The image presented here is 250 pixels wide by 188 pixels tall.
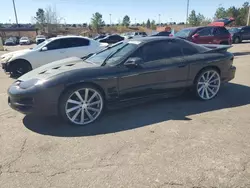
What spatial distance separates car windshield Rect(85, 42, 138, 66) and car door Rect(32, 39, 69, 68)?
13.9 ft

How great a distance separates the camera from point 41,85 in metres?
3.80

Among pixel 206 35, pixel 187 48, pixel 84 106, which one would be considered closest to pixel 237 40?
pixel 206 35

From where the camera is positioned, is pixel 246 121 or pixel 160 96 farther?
pixel 160 96

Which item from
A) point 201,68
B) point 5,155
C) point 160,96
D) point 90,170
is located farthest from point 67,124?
Answer: point 201,68

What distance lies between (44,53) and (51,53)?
0.24 m

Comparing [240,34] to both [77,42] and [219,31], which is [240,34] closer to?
[219,31]

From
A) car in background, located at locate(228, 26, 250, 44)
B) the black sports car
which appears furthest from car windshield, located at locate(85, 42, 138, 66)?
car in background, located at locate(228, 26, 250, 44)

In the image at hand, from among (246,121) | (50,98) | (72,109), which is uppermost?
(50,98)

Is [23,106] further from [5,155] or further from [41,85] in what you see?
[5,155]

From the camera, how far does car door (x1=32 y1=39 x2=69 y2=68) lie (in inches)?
337

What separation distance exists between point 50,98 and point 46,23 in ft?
220

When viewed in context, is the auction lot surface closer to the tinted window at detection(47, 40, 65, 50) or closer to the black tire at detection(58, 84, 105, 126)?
the black tire at detection(58, 84, 105, 126)

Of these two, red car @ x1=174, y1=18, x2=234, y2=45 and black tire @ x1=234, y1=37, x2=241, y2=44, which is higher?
red car @ x1=174, y1=18, x2=234, y2=45

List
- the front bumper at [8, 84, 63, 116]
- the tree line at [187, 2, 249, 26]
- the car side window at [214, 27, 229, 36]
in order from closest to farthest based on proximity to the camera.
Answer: the front bumper at [8, 84, 63, 116] → the car side window at [214, 27, 229, 36] → the tree line at [187, 2, 249, 26]
